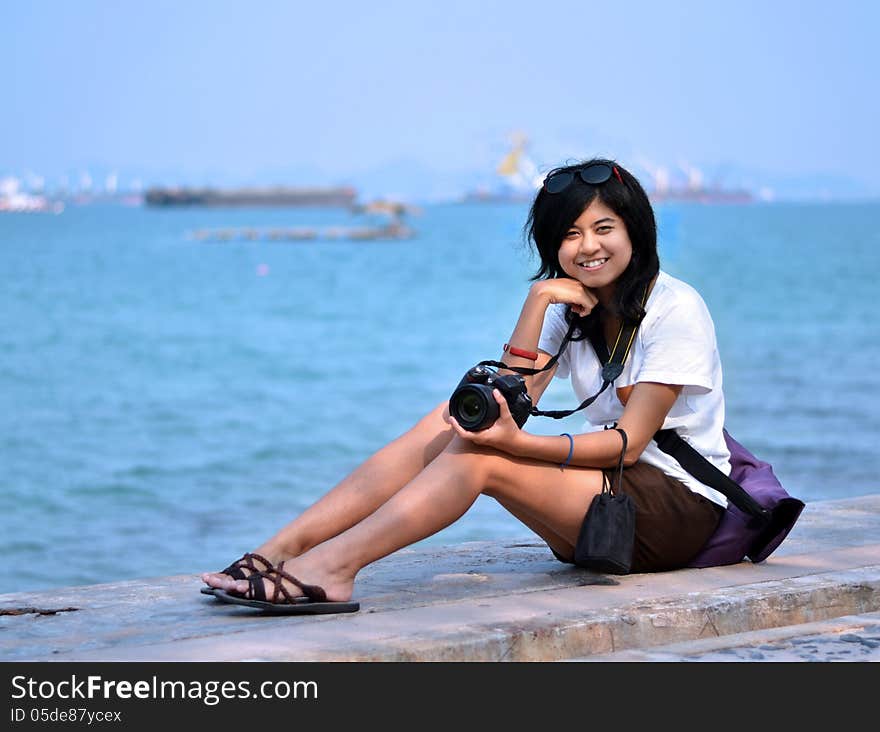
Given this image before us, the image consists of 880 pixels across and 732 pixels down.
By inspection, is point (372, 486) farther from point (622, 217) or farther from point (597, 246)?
point (622, 217)

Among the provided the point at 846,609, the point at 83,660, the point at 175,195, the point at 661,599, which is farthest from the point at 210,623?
the point at 175,195

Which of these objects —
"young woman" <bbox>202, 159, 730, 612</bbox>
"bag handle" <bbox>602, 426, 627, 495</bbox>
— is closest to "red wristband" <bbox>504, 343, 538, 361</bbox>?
"young woman" <bbox>202, 159, 730, 612</bbox>

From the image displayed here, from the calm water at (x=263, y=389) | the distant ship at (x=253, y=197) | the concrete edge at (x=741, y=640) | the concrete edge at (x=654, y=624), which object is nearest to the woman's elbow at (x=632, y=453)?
the concrete edge at (x=654, y=624)

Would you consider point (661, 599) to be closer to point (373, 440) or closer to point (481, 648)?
point (481, 648)

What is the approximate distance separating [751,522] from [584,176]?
1.04 meters

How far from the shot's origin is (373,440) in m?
14.4

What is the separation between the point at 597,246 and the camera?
3844 mm

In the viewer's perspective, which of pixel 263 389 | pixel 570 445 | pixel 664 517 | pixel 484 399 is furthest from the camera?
pixel 263 389

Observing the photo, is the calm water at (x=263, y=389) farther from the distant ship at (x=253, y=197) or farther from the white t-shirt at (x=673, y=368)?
the distant ship at (x=253, y=197)

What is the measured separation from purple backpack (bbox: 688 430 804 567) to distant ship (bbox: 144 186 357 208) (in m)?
133

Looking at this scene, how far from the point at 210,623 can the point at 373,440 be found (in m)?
10.9

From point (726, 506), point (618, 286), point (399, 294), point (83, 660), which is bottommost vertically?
point (83, 660)

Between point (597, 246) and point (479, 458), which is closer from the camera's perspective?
point (479, 458)

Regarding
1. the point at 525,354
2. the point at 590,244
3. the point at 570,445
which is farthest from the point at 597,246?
the point at 570,445
